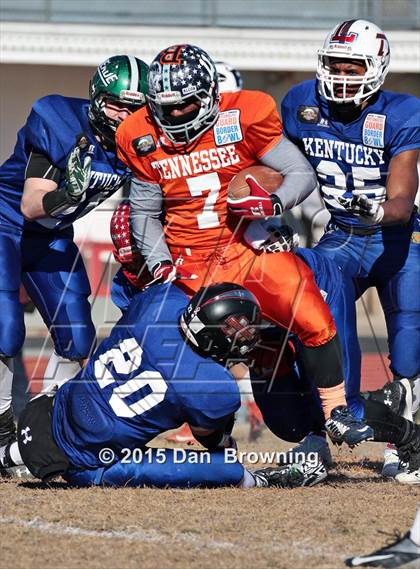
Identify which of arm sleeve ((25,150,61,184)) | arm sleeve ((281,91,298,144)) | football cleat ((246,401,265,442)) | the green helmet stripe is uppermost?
the green helmet stripe

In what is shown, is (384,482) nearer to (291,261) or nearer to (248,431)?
(291,261)

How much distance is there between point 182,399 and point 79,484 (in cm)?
73

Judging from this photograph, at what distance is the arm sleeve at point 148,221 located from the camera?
5.83 metres

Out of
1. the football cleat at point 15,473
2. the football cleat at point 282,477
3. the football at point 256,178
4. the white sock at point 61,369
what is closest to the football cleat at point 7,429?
the football cleat at point 15,473

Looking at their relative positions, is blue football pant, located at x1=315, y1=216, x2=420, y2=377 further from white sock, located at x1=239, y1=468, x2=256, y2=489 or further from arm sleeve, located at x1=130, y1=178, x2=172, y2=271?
white sock, located at x1=239, y1=468, x2=256, y2=489

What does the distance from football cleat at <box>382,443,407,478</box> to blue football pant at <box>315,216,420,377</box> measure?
44 cm

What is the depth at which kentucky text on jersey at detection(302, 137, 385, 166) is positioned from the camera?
6148 mm

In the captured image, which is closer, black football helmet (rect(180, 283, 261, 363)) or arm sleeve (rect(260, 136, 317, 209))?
black football helmet (rect(180, 283, 261, 363))

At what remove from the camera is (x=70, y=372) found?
22.7 ft

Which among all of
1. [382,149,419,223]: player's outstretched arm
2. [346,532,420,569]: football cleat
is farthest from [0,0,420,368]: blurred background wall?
[346,532,420,569]: football cleat

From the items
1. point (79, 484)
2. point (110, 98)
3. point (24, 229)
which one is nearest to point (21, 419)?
point (79, 484)

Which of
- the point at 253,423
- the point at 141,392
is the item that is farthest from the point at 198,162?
the point at 253,423

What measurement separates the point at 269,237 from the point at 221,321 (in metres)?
0.86

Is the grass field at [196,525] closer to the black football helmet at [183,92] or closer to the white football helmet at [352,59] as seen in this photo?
the black football helmet at [183,92]
